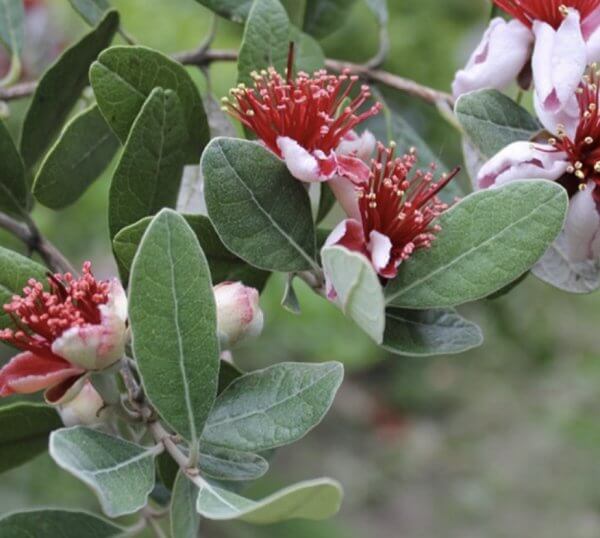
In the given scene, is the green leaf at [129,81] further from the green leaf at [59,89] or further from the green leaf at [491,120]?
the green leaf at [491,120]

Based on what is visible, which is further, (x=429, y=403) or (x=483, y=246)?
(x=429, y=403)

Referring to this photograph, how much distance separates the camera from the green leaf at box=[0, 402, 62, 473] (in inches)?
34.2

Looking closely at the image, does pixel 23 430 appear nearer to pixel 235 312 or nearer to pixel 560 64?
pixel 235 312

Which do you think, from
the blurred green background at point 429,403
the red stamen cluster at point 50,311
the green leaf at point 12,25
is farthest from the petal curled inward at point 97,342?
the blurred green background at point 429,403

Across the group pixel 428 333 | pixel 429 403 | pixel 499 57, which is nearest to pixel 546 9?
pixel 499 57

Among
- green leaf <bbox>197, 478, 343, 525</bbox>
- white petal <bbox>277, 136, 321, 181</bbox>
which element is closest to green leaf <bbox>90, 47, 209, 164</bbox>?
white petal <bbox>277, 136, 321, 181</bbox>

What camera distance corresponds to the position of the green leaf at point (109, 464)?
650 mm

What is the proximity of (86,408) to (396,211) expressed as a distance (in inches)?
10.9

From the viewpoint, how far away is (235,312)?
771mm

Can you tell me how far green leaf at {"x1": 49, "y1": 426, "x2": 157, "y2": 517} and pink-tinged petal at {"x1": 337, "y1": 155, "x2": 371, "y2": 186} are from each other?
0.25m

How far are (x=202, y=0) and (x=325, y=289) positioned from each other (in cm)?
37

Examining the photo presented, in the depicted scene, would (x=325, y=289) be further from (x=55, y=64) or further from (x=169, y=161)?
(x=55, y=64)

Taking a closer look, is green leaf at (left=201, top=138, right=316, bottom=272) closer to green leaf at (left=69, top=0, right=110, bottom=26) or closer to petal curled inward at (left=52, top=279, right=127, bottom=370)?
petal curled inward at (left=52, top=279, right=127, bottom=370)

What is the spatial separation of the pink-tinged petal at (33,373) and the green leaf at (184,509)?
0.36ft
